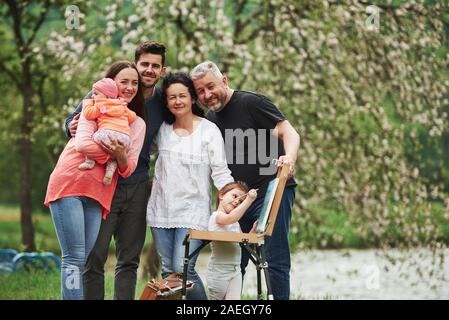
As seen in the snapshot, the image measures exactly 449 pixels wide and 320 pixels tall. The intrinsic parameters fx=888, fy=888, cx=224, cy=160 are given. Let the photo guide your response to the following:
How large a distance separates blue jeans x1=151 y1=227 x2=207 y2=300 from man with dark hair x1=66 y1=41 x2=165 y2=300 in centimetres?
19

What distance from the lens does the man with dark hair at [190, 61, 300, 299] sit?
208 inches

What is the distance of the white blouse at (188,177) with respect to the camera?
200 inches

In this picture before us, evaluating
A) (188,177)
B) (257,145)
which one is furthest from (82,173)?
(257,145)

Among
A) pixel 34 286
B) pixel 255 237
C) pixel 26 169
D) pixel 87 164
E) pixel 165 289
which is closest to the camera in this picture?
pixel 255 237

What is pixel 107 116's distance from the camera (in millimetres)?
4855

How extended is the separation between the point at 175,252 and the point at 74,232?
0.62 m

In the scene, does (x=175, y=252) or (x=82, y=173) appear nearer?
(x=82, y=173)

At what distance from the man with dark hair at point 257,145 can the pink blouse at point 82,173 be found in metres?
0.70

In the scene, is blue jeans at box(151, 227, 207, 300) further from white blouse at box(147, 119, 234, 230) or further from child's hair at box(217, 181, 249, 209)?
child's hair at box(217, 181, 249, 209)

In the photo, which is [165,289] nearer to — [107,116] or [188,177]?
[188,177]

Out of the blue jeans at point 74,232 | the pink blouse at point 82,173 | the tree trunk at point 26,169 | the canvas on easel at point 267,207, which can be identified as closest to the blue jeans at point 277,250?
the canvas on easel at point 267,207

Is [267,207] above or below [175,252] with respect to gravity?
above

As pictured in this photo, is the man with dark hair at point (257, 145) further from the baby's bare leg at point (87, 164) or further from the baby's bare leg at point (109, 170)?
the baby's bare leg at point (87, 164)
